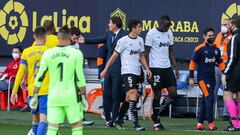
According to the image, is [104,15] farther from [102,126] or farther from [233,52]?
[233,52]

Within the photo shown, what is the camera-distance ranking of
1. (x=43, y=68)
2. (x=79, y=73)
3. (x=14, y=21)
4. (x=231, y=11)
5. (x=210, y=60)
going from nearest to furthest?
(x=79, y=73) < (x=43, y=68) < (x=210, y=60) < (x=231, y=11) < (x=14, y=21)

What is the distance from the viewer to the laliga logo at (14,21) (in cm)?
1991

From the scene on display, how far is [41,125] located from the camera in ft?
40.1

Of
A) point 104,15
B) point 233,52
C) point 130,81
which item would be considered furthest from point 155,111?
point 104,15

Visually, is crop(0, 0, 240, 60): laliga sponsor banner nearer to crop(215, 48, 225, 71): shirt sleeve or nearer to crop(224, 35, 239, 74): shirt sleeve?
crop(215, 48, 225, 71): shirt sleeve

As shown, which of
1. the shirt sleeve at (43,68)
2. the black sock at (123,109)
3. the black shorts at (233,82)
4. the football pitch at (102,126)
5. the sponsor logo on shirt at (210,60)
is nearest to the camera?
the shirt sleeve at (43,68)

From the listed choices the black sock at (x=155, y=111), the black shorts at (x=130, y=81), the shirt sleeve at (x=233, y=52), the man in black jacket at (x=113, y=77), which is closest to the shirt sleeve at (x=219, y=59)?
the shirt sleeve at (x=233, y=52)

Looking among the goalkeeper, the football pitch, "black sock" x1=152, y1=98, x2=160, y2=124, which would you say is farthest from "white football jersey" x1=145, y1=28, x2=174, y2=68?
the goalkeeper

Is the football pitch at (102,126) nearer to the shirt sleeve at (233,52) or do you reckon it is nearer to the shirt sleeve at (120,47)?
the shirt sleeve at (233,52)

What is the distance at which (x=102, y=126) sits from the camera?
16.2 meters

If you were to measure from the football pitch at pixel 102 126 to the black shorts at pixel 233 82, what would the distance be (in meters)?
0.80

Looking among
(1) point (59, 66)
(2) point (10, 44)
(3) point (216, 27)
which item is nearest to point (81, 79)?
(1) point (59, 66)

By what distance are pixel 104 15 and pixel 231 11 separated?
115 inches

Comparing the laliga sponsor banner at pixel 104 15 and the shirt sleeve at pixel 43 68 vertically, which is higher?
the laliga sponsor banner at pixel 104 15
